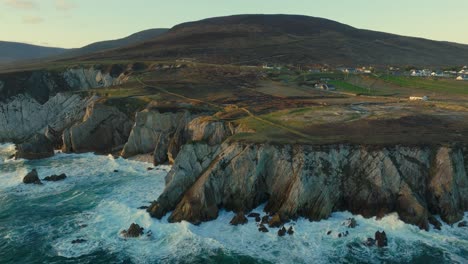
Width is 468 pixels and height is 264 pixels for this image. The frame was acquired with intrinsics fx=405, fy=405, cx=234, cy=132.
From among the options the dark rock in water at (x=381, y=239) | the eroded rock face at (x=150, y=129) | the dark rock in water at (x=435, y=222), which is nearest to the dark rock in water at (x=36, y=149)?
the eroded rock face at (x=150, y=129)

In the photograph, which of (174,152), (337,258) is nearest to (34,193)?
(174,152)

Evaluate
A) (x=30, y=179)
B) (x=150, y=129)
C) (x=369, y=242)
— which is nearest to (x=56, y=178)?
(x=30, y=179)

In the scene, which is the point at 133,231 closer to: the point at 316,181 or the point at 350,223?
the point at 316,181

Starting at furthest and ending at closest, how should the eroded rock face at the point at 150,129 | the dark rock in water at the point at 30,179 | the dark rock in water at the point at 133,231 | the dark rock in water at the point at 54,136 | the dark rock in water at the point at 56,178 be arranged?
the dark rock in water at the point at 54,136 < the eroded rock face at the point at 150,129 < the dark rock in water at the point at 56,178 < the dark rock in water at the point at 30,179 < the dark rock in water at the point at 133,231

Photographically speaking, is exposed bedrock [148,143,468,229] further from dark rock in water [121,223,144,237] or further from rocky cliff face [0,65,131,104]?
rocky cliff face [0,65,131,104]

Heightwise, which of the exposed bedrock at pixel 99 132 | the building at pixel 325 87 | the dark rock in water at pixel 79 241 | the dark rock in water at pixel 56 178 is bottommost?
the dark rock in water at pixel 79 241

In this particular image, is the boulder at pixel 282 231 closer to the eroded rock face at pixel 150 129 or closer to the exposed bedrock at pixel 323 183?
the exposed bedrock at pixel 323 183
